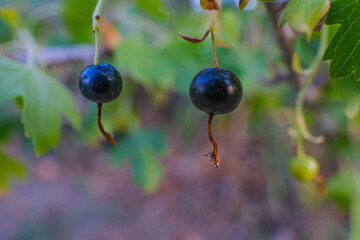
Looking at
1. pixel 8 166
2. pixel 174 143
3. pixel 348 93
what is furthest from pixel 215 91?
pixel 174 143

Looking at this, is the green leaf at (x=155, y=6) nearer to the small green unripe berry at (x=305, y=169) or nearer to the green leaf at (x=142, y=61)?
the green leaf at (x=142, y=61)

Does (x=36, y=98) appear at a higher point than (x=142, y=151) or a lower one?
higher

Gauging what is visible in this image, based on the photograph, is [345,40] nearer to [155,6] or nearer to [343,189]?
[155,6]

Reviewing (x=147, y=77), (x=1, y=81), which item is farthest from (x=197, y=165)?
(x=1, y=81)

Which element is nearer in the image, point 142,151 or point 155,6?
point 155,6

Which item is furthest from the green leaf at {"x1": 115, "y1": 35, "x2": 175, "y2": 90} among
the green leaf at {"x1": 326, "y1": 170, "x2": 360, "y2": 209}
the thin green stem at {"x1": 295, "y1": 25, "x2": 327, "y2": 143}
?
the green leaf at {"x1": 326, "y1": 170, "x2": 360, "y2": 209}

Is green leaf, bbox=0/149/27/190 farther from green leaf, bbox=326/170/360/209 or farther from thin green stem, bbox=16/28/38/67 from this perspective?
green leaf, bbox=326/170/360/209

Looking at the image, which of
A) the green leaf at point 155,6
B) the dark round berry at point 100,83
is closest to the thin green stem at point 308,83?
the dark round berry at point 100,83
